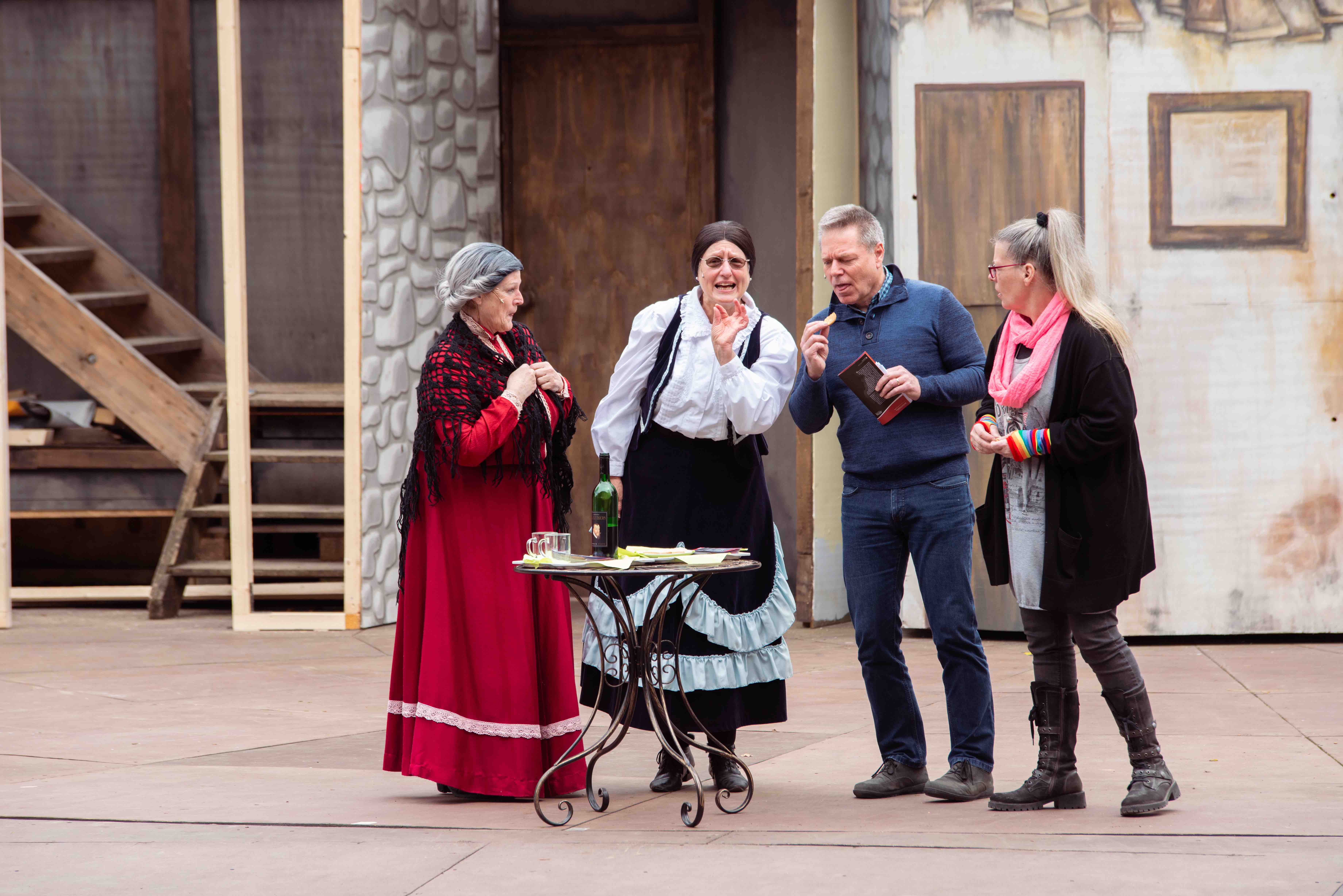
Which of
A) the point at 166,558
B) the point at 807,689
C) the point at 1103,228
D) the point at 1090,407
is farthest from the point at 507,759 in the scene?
the point at 166,558

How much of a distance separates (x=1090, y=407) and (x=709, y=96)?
18.1 feet

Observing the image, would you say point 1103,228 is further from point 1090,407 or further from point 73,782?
point 73,782

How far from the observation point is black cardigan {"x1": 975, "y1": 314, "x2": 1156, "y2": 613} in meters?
3.73

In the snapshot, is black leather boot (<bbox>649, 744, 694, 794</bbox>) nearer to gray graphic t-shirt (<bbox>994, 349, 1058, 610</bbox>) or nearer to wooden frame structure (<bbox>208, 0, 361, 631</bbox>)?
gray graphic t-shirt (<bbox>994, 349, 1058, 610</bbox>)

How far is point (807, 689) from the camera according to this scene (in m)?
6.07

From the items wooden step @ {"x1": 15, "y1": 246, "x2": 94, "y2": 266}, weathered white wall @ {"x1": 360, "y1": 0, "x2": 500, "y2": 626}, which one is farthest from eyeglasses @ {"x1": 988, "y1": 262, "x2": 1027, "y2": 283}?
wooden step @ {"x1": 15, "y1": 246, "x2": 94, "y2": 266}

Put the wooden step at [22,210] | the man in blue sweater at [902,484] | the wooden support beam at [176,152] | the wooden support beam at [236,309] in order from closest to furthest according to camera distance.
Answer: the man in blue sweater at [902,484] < the wooden support beam at [236,309] < the wooden step at [22,210] < the wooden support beam at [176,152]

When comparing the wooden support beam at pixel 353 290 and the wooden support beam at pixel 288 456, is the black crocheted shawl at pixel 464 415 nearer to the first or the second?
the wooden support beam at pixel 353 290

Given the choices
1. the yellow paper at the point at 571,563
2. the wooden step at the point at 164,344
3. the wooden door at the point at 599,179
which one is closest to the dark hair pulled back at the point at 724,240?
the yellow paper at the point at 571,563

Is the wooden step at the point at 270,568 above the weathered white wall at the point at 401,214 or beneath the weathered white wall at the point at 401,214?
beneath

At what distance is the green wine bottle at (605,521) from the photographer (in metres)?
3.95

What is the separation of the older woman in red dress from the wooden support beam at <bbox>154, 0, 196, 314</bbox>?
18.7 feet

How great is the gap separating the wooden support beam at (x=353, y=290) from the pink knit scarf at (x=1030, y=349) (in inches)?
168

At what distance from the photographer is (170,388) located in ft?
28.1
